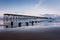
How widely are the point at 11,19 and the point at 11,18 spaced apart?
300 mm

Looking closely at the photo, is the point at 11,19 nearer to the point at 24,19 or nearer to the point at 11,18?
the point at 11,18

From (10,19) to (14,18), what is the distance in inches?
81.7

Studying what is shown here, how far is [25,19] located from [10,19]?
1155 centimetres

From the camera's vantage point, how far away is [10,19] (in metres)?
30.4

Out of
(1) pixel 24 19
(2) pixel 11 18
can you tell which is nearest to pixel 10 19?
(2) pixel 11 18

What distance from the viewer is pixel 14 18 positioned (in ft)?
106

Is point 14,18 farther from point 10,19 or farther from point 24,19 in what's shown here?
point 24,19

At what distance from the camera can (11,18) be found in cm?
3056

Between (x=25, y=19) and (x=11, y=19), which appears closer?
(x=11, y=19)

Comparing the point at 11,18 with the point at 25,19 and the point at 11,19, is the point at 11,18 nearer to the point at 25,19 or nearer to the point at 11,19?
the point at 11,19

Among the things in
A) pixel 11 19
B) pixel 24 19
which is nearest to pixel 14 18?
pixel 11 19

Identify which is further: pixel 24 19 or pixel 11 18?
pixel 24 19

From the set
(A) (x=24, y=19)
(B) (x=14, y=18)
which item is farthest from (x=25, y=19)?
(B) (x=14, y=18)
